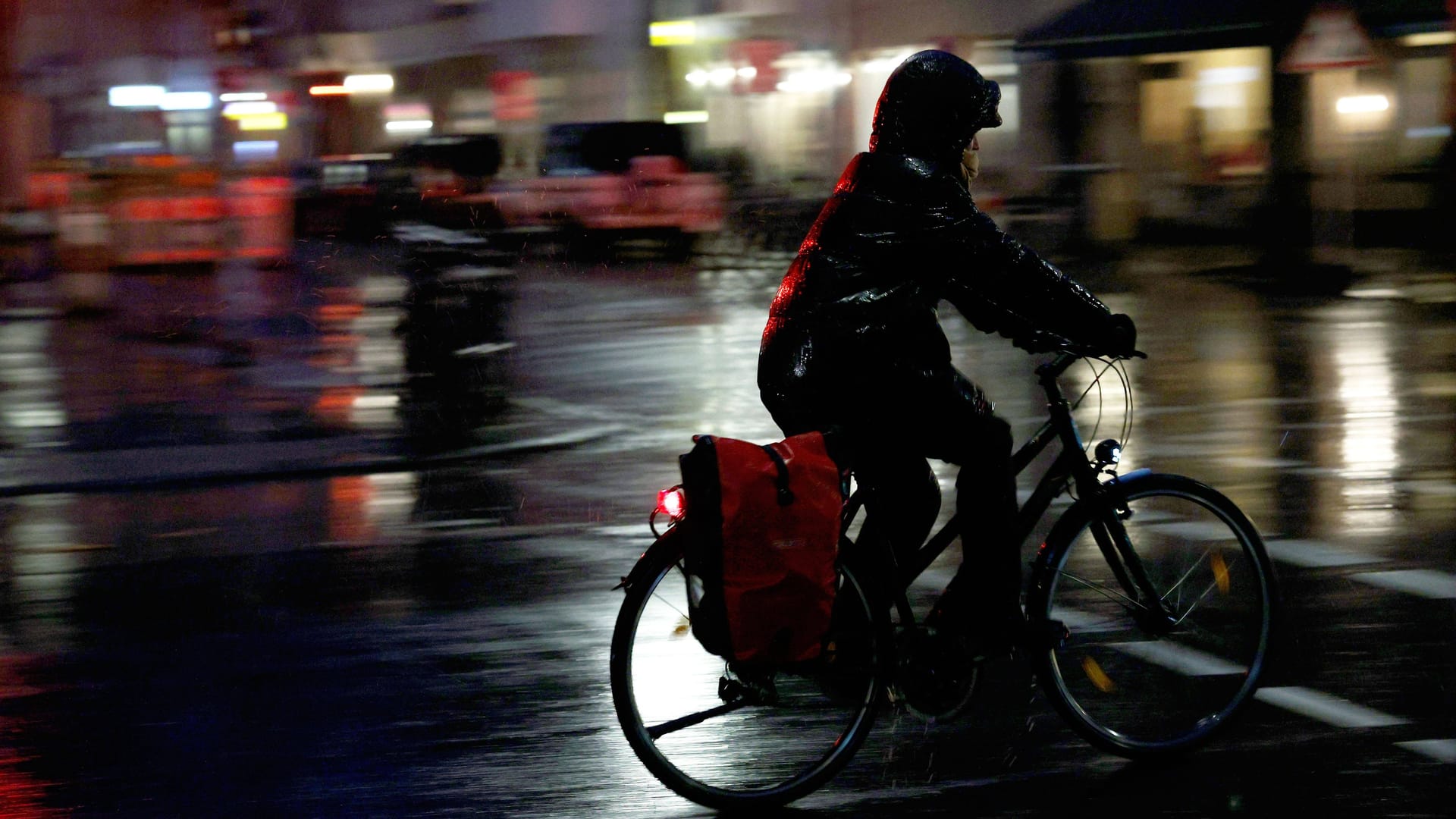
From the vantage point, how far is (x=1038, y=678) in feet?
15.7

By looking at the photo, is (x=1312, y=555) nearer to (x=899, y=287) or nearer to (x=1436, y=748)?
(x=1436, y=748)

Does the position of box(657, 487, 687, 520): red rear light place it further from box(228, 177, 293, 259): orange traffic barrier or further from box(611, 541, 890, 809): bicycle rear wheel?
box(228, 177, 293, 259): orange traffic barrier

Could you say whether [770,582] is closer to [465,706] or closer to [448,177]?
[465,706]

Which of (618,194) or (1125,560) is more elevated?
(618,194)

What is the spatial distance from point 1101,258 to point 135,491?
55.3ft

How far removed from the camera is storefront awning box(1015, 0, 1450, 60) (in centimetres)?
2453

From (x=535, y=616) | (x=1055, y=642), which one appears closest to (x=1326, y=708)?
(x=1055, y=642)

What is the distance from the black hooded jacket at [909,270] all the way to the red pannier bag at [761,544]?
255 millimetres

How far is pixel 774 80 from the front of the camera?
121ft

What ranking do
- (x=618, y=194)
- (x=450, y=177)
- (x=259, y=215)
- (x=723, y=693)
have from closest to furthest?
(x=723, y=693), (x=450, y=177), (x=259, y=215), (x=618, y=194)

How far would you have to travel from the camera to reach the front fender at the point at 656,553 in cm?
431

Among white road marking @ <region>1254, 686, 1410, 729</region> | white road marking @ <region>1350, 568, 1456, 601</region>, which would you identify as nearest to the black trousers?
white road marking @ <region>1254, 686, 1410, 729</region>

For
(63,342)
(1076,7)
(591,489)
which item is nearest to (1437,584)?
(591,489)

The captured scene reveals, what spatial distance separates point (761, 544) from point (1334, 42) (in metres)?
16.0
